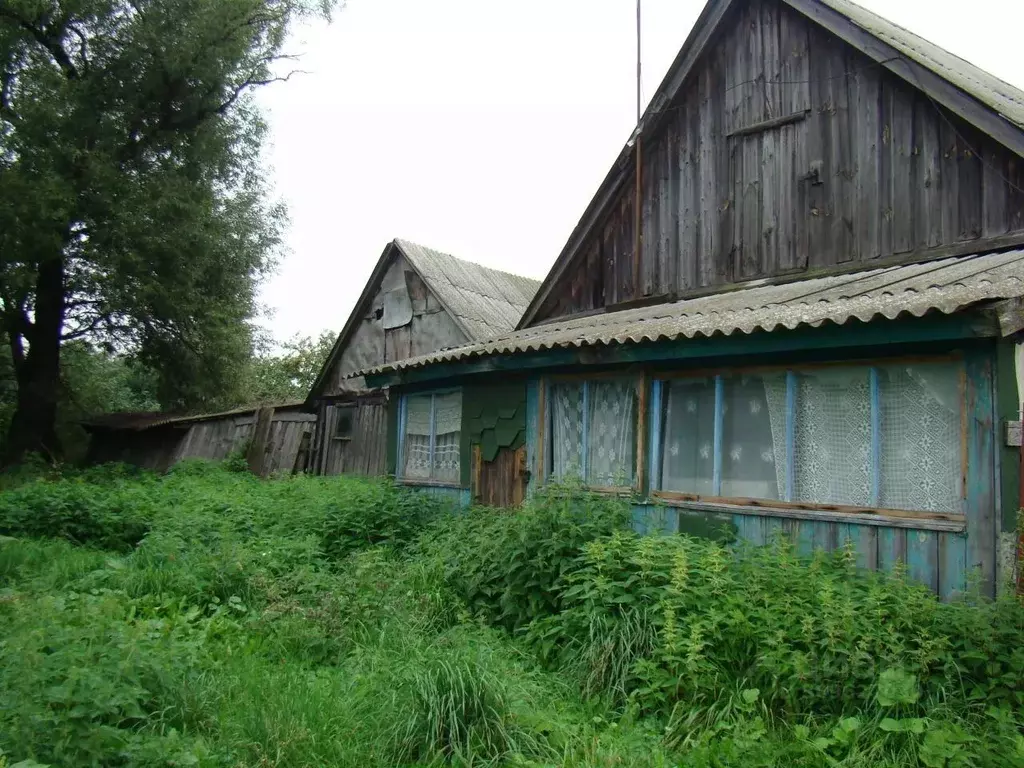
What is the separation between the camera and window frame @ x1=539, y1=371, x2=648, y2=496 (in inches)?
291

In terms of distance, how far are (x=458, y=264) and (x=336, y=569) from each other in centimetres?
1187

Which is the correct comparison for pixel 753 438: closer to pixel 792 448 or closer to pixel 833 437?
pixel 792 448

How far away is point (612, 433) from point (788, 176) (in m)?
3.78

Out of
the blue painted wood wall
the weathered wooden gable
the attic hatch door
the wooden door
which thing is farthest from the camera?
the attic hatch door

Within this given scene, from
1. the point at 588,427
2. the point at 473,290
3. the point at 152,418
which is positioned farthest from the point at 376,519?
the point at 152,418

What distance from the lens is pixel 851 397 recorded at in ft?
19.8

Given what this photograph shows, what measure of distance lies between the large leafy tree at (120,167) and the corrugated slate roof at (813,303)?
11780 mm

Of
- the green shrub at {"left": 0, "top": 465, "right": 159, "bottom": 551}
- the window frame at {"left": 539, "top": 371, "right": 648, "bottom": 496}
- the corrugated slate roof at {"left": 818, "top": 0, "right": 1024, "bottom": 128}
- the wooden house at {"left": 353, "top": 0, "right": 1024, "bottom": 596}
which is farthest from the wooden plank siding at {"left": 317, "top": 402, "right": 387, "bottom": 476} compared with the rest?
the corrugated slate roof at {"left": 818, "top": 0, "right": 1024, "bottom": 128}

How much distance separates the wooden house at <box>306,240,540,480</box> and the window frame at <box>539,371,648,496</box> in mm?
6991

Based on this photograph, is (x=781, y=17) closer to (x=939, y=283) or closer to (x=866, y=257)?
(x=866, y=257)

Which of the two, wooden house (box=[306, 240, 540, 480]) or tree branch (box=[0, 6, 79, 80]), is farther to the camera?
tree branch (box=[0, 6, 79, 80])

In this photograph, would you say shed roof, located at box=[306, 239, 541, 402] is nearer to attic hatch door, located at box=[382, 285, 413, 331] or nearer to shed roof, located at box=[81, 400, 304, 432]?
attic hatch door, located at box=[382, 285, 413, 331]

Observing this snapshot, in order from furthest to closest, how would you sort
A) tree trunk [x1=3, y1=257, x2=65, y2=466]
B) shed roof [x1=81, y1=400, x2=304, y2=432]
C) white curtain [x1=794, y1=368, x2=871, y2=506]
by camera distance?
shed roof [x1=81, y1=400, x2=304, y2=432]
tree trunk [x1=3, y1=257, x2=65, y2=466]
white curtain [x1=794, y1=368, x2=871, y2=506]

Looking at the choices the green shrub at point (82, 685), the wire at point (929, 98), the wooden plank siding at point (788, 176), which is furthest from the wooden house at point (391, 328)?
the green shrub at point (82, 685)
